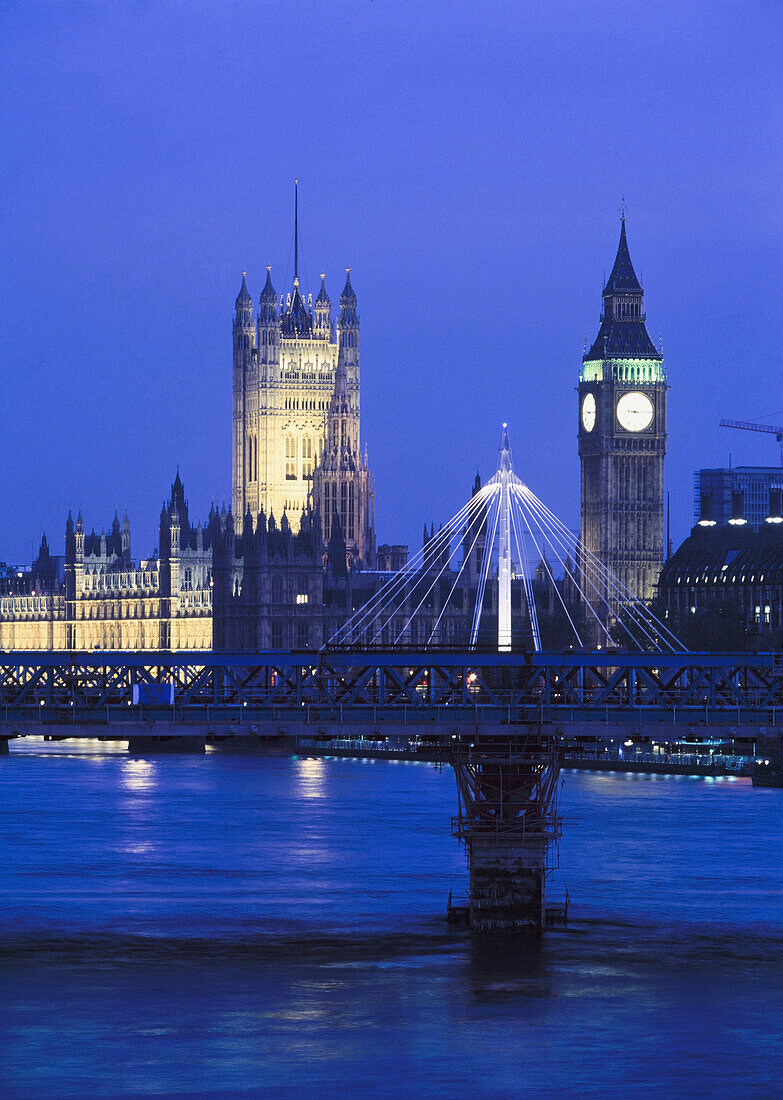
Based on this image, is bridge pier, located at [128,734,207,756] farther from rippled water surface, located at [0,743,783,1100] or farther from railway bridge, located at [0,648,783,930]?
railway bridge, located at [0,648,783,930]

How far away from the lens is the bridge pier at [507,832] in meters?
61.3

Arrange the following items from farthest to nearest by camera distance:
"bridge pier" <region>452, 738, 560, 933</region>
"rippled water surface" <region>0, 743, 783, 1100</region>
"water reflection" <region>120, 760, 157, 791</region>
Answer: "water reflection" <region>120, 760, 157, 791</region>, "bridge pier" <region>452, 738, 560, 933</region>, "rippled water surface" <region>0, 743, 783, 1100</region>

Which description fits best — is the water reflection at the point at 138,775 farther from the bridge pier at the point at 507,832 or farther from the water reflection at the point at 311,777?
the bridge pier at the point at 507,832

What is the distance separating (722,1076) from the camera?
1891 inches

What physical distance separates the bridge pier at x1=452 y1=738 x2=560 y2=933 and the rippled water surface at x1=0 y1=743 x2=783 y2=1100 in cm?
96

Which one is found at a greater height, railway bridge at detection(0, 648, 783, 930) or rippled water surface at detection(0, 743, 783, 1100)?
railway bridge at detection(0, 648, 783, 930)

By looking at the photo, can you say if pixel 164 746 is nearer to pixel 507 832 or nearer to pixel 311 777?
pixel 311 777

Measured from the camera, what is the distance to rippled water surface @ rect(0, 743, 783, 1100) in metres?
48.1

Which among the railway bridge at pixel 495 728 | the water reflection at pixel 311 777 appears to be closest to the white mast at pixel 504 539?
the water reflection at pixel 311 777

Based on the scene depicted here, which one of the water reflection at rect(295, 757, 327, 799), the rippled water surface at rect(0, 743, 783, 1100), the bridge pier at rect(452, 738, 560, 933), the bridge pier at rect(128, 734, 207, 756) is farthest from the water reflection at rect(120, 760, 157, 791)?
the bridge pier at rect(452, 738, 560, 933)

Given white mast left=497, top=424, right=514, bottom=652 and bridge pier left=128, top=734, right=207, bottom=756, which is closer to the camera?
white mast left=497, top=424, right=514, bottom=652

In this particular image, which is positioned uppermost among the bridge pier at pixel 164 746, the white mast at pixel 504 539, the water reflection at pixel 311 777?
the white mast at pixel 504 539

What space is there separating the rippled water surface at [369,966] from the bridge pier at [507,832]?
3.16ft

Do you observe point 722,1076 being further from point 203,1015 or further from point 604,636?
point 604,636
